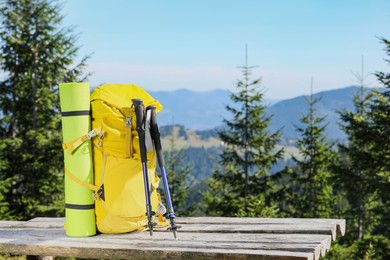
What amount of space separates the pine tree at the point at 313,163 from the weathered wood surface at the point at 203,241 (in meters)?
22.3

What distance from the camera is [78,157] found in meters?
4.32

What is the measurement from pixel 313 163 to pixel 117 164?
24.2 metres

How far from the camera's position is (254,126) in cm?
2388

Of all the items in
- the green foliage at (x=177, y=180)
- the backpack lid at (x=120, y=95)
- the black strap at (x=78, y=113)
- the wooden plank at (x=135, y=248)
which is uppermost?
the backpack lid at (x=120, y=95)

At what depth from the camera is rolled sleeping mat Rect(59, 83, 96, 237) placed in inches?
169

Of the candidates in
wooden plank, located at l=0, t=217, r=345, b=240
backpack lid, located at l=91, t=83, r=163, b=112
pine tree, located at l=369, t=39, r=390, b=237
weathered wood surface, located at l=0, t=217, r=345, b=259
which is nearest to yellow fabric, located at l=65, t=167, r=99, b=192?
weathered wood surface, located at l=0, t=217, r=345, b=259

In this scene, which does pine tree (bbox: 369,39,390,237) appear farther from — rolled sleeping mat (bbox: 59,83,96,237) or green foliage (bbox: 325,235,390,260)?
rolled sleeping mat (bbox: 59,83,96,237)

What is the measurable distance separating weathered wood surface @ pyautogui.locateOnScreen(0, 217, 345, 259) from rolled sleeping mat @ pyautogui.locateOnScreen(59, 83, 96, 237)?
0.21 meters

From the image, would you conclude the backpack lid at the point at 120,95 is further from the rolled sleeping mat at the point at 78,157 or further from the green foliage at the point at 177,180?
the green foliage at the point at 177,180

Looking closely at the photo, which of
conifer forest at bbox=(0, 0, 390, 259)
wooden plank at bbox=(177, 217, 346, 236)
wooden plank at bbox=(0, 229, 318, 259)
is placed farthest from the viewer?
conifer forest at bbox=(0, 0, 390, 259)

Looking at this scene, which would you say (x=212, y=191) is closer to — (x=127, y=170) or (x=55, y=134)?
(x=55, y=134)

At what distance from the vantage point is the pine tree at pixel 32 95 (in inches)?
856

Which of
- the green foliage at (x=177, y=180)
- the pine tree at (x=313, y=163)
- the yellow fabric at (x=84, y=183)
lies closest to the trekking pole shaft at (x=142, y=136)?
the yellow fabric at (x=84, y=183)

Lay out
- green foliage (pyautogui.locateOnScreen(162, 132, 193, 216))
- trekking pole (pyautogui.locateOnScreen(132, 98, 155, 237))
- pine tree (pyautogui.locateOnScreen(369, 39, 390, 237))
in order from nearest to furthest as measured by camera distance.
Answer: trekking pole (pyautogui.locateOnScreen(132, 98, 155, 237)) < pine tree (pyautogui.locateOnScreen(369, 39, 390, 237)) < green foliage (pyautogui.locateOnScreen(162, 132, 193, 216))
